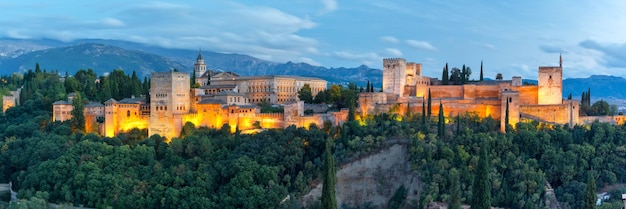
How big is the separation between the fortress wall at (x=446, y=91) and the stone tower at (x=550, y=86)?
5.87 meters

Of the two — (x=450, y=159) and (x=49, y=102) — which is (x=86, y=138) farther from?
(x=450, y=159)

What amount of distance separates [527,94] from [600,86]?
104098 mm

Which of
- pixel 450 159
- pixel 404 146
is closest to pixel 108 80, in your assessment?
pixel 404 146

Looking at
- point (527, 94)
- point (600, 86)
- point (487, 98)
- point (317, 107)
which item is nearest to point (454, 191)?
point (487, 98)

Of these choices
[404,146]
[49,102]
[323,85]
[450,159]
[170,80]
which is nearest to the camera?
[450,159]

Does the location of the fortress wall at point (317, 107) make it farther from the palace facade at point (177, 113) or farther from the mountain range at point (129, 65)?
the mountain range at point (129, 65)

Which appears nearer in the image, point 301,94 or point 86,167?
point 86,167

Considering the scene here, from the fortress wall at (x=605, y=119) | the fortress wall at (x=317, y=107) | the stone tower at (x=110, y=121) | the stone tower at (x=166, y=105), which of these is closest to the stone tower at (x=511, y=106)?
the fortress wall at (x=605, y=119)

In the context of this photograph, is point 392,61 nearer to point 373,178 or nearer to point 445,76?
point 445,76

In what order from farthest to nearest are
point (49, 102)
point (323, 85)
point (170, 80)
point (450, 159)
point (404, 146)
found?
point (323, 85)
point (49, 102)
point (170, 80)
point (404, 146)
point (450, 159)

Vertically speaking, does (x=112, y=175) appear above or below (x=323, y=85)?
below

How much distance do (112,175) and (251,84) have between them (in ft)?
60.4

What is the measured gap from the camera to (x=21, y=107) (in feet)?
176

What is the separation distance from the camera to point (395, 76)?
49594 mm
